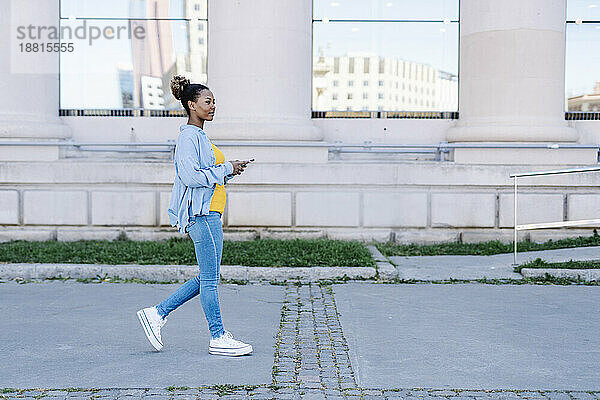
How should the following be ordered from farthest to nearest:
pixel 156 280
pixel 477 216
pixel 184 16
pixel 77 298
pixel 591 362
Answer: pixel 184 16, pixel 477 216, pixel 156 280, pixel 77 298, pixel 591 362

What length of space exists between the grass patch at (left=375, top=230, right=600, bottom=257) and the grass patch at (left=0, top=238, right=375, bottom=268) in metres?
0.92

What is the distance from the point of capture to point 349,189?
12188mm

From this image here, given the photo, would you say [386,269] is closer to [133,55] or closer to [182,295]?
[182,295]

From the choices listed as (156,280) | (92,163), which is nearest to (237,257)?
(156,280)

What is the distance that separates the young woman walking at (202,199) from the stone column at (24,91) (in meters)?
7.47

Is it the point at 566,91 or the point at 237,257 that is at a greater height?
the point at 566,91

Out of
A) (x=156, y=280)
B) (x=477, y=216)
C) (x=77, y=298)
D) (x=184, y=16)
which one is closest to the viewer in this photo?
(x=77, y=298)

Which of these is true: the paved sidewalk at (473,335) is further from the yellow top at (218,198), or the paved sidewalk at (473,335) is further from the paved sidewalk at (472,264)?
the yellow top at (218,198)

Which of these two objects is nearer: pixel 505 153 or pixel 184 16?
pixel 505 153

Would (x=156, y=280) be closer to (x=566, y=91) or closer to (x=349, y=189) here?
(x=349, y=189)

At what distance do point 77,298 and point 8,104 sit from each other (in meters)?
5.47

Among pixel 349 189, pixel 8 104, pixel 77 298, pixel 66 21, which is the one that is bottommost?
pixel 77 298

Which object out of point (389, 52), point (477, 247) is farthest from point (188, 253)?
point (389, 52)

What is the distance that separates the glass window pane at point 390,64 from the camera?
523 inches
